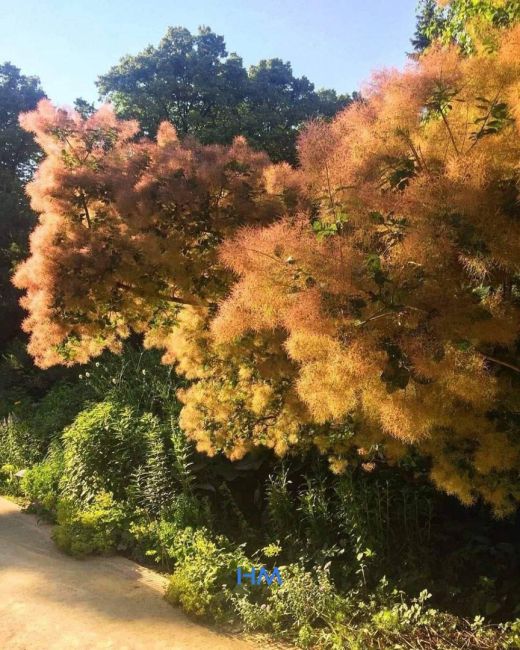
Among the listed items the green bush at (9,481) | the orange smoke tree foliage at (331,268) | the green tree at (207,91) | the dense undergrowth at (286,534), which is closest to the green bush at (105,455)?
the dense undergrowth at (286,534)

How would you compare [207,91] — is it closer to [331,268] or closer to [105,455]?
[105,455]

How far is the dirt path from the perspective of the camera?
11.2 feet

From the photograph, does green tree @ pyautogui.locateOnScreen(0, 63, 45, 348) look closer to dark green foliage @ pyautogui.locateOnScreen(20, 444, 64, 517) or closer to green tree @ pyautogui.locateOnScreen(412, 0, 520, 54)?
dark green foliage @ pyautogui.locateOnScreen(20, 444, 64, 517)

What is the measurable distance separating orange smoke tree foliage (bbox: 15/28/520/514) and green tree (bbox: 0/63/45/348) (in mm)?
8087

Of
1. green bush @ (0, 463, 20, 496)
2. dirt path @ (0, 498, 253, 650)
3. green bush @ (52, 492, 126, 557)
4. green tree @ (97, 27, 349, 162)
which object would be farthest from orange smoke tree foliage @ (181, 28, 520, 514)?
green tree @ (97, 27, 349, 162)

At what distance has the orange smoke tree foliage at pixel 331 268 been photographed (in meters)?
2.57

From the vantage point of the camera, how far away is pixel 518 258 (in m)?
2.48

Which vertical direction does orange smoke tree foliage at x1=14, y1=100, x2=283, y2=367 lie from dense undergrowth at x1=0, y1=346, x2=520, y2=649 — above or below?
above

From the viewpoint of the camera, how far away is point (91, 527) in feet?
17.0

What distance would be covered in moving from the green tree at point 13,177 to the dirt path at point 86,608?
27.2ft

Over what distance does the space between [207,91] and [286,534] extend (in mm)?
11373

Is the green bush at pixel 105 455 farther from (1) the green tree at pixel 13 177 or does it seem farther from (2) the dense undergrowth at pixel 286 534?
(1) the green tree at pixel 13 177

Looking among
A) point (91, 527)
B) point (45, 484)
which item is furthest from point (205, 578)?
point (45, 484)

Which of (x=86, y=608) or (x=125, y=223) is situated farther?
(x=125, y=223)
